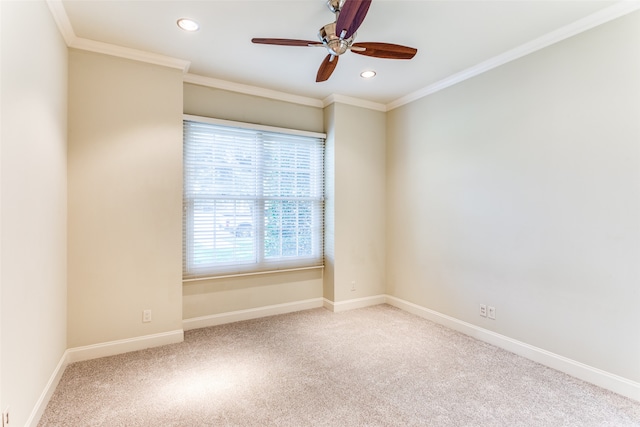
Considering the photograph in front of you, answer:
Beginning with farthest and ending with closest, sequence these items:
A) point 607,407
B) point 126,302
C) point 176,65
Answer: point 176,65, point 126,302, point 607,407

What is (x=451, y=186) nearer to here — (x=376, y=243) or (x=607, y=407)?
(x=376, y=243)

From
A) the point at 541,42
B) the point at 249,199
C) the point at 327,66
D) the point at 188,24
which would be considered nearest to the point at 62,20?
the point at 188,24

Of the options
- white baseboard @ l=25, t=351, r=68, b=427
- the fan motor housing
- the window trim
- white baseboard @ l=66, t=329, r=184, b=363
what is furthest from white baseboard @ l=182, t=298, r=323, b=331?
the fan motor housing

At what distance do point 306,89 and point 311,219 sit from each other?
1548 millimetres

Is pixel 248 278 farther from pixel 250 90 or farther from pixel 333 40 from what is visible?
pixel 333 40

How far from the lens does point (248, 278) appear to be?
12.1ft

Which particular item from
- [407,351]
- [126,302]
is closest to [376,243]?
[407,351]

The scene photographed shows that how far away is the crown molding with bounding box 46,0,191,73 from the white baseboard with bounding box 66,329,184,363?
2.46 meters

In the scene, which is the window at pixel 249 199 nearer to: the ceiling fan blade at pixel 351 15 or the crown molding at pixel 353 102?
the crown molding at pixel 353 102

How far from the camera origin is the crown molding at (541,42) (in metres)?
2.17

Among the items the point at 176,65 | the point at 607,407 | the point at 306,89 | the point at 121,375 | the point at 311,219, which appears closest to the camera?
the point at 607,407

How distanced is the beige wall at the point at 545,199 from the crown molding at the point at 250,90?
54.8 inches

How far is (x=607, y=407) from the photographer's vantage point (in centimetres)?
205

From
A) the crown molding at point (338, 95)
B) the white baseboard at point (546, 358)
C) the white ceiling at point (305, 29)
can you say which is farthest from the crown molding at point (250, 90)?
the white baseboard at point (546, 358)
